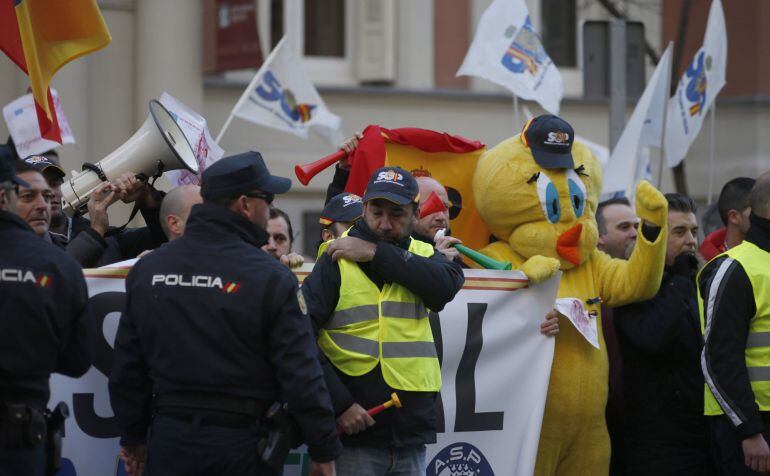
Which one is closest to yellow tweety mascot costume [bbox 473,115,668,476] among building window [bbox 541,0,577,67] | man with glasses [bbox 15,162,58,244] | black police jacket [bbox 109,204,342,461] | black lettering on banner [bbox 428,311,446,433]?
black lettering on banner [bbox 428,311,446,433]

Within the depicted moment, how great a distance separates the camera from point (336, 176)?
7094 millimetres

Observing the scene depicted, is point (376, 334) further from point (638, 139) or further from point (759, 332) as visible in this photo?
point (638, 139)

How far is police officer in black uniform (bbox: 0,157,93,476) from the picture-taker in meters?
4.65

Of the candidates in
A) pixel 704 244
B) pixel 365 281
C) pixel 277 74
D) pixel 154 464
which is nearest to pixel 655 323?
pixel 704 244

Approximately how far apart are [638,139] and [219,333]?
4956 millimetres

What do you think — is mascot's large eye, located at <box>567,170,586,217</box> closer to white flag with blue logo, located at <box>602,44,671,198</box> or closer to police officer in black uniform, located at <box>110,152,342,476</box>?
police officer in black uniform, located at <box>110,152,342,476</box>

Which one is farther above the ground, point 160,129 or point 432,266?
point 160,129

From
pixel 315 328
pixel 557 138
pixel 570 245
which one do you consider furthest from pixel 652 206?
pixel 315 328

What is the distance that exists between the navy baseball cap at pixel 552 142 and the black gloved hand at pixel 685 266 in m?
0.72

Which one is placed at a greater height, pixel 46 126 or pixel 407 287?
pixel 46 126

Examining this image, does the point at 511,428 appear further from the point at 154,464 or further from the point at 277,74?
the point at 277,74

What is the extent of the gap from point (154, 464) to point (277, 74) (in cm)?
616

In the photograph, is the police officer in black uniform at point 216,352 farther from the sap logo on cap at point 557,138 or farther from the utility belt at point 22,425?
the sap logo on cap at point 557,138

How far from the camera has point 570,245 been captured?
21.4ft
